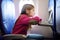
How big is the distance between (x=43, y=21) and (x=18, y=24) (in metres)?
0.21

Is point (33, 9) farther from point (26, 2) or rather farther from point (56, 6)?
point (56, 6)

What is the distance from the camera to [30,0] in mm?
1375

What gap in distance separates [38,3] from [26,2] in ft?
0.32

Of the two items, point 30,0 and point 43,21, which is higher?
point 30,0

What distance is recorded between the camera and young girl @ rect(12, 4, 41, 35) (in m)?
1.37

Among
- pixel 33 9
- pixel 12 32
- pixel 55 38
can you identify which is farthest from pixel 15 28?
pixel 55 38

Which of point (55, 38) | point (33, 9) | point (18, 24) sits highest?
point (33, 9)

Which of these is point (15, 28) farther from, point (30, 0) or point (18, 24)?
point (30, 0)

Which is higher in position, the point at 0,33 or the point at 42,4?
the point at 42,4

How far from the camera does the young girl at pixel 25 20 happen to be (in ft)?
4.49

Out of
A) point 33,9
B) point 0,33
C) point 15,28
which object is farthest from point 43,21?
point 0,33

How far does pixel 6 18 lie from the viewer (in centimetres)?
138

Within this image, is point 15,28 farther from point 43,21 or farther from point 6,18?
point 43,21

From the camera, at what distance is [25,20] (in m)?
1.38
